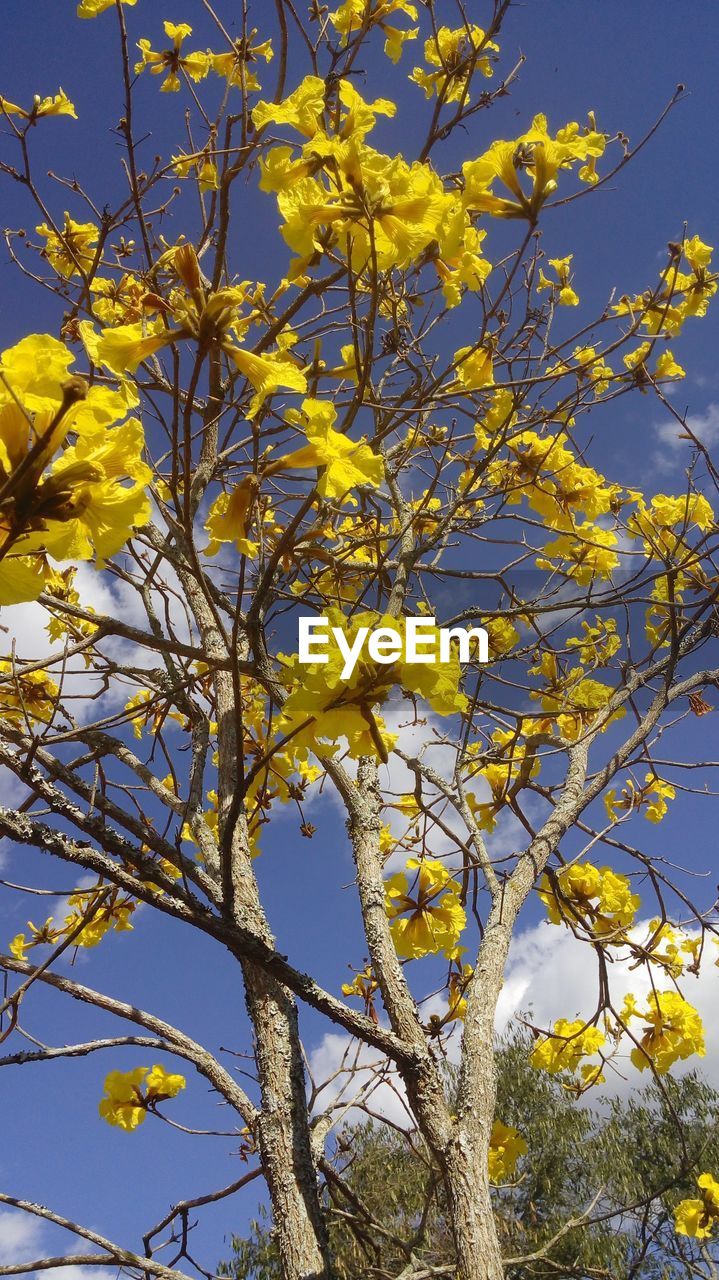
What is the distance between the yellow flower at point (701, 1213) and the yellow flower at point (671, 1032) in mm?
1970

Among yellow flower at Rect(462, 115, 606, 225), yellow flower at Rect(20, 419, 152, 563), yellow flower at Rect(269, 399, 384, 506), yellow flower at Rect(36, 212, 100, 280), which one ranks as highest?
yellow flower at Rect(36, 212, 100, 280)

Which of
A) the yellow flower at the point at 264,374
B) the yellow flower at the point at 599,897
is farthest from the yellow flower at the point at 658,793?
the yellow flower at the point at 264,374

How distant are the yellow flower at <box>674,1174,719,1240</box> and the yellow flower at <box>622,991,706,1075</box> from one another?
197 centimetres

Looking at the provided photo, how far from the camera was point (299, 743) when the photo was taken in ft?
4.51

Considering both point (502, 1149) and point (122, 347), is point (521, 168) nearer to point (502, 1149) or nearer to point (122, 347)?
point (122, 347)

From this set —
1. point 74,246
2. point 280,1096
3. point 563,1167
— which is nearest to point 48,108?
→ point 74,246

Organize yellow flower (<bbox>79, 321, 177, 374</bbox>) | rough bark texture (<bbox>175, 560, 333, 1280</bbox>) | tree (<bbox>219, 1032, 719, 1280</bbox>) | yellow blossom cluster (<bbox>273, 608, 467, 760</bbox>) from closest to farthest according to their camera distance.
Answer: yellow blossom cluster (<bbox>273, 608, 467, 760</bbox>)
yellow flower (<bbox>79, 321, 177, 374</bbox>)
rough bark texture (<bbox>175, 560, 333, 1280</bbox>)
tree (<bbox>219, 1032, 719, 1280</bbox>)

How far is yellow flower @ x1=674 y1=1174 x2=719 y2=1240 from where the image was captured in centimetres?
454

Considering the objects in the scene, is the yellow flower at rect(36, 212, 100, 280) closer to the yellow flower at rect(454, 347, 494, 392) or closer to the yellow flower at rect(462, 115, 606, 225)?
the yellow flower at rect(454, 347, 494, 392)

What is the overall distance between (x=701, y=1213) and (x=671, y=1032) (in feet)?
7.77

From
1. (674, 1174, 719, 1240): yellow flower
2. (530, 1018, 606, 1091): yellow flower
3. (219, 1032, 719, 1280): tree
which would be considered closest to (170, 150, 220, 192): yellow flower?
(530, 1018, 606, 1091): yellow flower

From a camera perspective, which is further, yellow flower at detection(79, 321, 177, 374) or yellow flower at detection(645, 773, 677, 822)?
yellow flower at detection(645, 773, 677, 822)

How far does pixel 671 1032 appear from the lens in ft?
10.4

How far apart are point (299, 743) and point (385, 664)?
259 millimetres
